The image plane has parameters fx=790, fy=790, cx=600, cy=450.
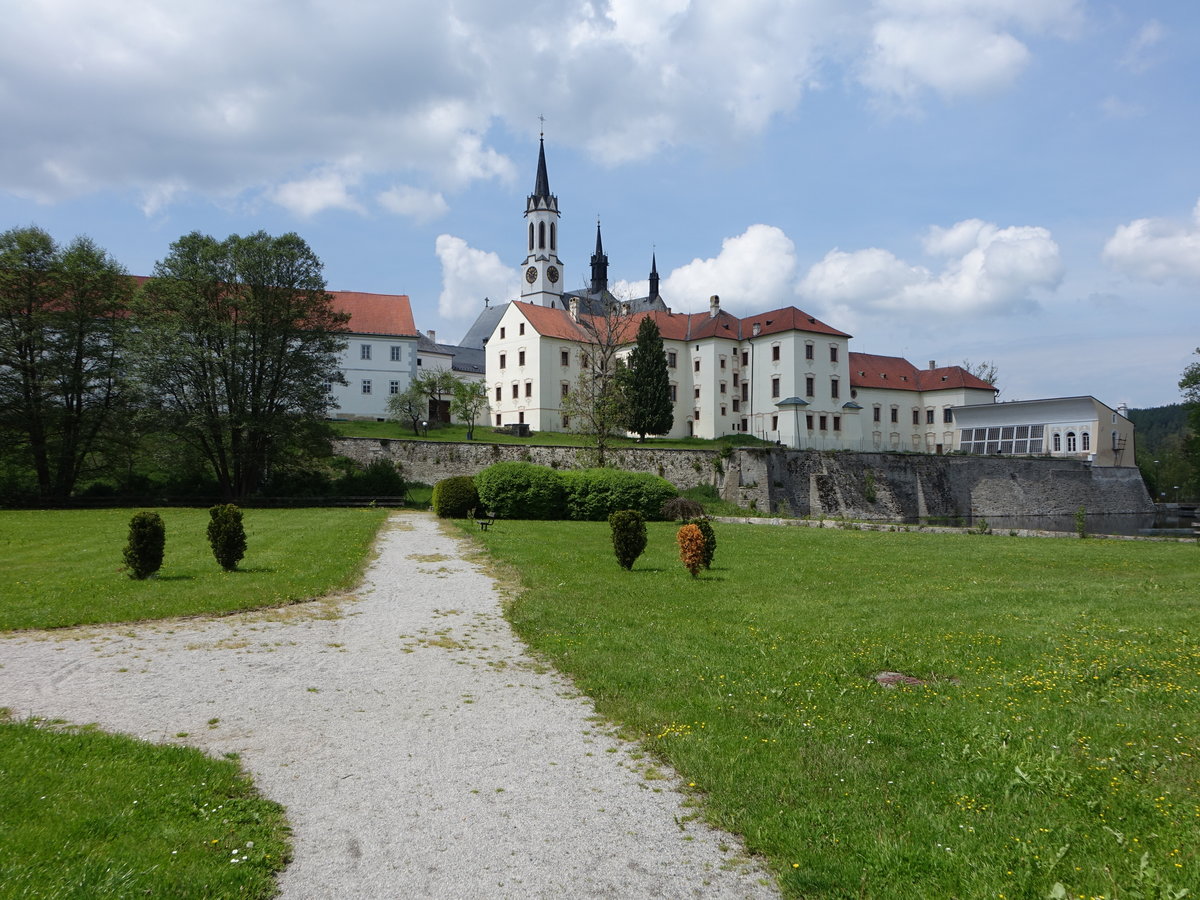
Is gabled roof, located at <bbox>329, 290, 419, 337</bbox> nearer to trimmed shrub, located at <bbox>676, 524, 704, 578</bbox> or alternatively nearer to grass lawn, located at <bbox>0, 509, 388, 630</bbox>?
grass lawn, located at <bbox>0, 509, 388, 630</bbox>

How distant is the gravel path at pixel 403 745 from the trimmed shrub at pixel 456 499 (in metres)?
21.3

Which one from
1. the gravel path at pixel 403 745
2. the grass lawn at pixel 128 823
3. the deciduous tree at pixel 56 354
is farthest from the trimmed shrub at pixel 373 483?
the grass lawn at pixel 128 823

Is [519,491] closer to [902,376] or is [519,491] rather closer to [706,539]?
[706,539]

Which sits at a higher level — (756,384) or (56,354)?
(756,384)

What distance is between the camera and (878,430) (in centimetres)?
7588

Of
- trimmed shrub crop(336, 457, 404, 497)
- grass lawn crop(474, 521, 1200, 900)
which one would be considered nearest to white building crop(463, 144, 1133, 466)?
trimmed shrub crop(336, 457, 404, 497)

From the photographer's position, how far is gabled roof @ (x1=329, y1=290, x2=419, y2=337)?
64625mm

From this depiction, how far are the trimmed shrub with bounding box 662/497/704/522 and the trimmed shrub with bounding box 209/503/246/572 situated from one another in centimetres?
2036

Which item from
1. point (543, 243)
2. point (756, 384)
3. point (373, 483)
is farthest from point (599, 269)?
point (373, 483)

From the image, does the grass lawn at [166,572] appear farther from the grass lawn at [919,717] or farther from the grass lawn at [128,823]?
the grass lawn at [128,823]

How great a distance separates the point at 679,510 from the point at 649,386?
2792 centimetres

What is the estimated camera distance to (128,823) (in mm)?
4668

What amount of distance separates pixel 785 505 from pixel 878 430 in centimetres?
3081

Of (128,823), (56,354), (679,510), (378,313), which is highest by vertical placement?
(378,313)
